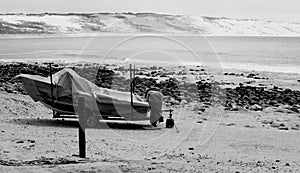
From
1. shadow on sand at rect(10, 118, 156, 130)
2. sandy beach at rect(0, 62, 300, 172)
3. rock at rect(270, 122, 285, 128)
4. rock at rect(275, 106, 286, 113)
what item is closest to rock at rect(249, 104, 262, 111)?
sandy beach at rect(0, 62, 300, 172)

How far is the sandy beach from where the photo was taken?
11266 mm

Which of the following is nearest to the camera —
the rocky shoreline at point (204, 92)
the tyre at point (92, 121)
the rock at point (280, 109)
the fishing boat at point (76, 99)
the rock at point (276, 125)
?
the tyre at point (92, 121)

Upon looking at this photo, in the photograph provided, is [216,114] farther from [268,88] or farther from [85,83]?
[268,88]

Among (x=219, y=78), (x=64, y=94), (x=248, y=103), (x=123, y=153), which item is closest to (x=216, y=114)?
(x=248, y=103)

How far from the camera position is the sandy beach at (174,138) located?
11.3 meters

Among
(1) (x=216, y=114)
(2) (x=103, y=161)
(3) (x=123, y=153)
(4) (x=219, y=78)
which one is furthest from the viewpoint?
(4) (x=219, y=78)

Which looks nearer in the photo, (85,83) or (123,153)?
(123,153)

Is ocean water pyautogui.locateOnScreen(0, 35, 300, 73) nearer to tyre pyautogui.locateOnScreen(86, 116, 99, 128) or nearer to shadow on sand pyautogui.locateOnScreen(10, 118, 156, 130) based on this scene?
shadow on sand pyautogui.locateOnScreen(10, 118, 156, 130)

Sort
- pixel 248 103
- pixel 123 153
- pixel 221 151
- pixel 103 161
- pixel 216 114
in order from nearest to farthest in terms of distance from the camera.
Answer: pixel 103 161, pixel 123 153, pixel 221 151, pixel 216 114, pixel 248 103

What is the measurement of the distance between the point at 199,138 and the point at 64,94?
4.43 meters

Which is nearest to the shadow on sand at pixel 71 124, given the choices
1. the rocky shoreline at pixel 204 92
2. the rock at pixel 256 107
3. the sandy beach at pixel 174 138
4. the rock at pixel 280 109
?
the sandy beach at pixel 174 138

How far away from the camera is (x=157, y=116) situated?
59.1 feet

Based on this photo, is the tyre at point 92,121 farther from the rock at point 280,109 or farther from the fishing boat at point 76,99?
the rock at point 280,109

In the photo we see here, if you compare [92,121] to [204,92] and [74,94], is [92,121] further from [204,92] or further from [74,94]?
[204,92]
